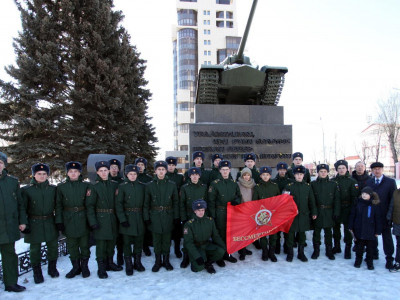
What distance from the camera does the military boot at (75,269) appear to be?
4293 millimetres

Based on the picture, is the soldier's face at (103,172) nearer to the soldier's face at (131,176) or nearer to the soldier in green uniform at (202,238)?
the soldier's face at (131,176)

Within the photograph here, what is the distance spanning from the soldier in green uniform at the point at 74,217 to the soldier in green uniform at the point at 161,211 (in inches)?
37.3

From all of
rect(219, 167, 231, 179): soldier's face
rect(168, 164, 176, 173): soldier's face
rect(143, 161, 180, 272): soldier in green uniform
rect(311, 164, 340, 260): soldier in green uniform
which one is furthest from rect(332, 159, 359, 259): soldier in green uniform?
rect(168, 164, 176, 173): soldier's face

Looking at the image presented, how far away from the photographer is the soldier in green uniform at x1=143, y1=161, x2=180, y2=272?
4.56 m

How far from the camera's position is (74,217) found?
4316 millimetres

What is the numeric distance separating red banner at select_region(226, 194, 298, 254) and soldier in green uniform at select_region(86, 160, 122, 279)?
1.87 m

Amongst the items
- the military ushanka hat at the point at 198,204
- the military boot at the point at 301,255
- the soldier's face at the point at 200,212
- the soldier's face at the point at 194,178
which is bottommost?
the military boot at the point at 301,255

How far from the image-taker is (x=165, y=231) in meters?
4.55

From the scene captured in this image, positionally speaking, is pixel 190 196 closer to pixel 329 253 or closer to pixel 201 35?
pixel 329 253

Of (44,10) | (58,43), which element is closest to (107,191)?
(58,43)

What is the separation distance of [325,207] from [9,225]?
4.86m

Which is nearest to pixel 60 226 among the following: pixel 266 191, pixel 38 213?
pixel 38 213

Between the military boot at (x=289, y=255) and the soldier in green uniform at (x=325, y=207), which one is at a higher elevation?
the soldier in green uniform at (x=325, y=207)

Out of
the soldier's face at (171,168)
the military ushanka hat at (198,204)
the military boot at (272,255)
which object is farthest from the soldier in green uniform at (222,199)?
the soldier's face at (171,168)
